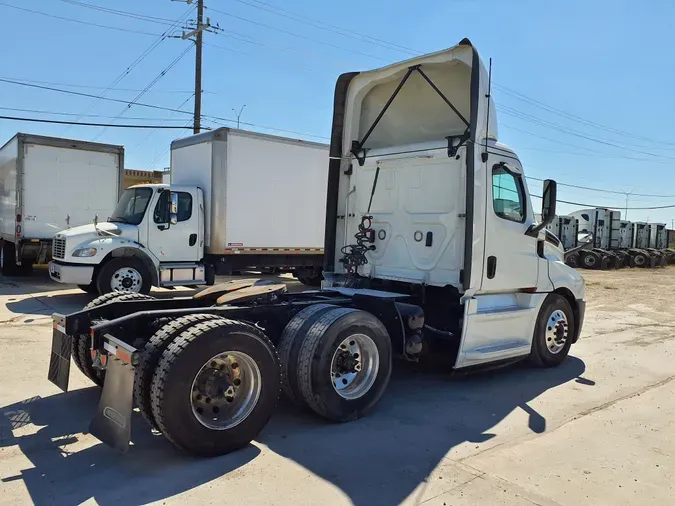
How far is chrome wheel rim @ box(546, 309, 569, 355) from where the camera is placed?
24.0 feet

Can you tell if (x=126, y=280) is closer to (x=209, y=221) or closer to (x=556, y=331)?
(x=209, y=221)

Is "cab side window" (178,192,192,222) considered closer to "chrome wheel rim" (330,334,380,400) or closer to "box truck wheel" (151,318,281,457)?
"chrome wheel rim" (330,334,380,400)

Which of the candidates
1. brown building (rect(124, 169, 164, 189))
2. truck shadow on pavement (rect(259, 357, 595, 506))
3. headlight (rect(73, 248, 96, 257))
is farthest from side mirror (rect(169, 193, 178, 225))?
brown building (rect(124, 169, 164, 189))

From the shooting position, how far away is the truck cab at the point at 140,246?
1110 cm

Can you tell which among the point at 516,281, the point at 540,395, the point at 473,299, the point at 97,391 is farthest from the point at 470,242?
the point at 97,391

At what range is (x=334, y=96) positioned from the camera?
7.45 m

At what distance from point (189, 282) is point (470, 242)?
7.81 m

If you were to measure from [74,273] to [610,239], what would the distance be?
1263 inches

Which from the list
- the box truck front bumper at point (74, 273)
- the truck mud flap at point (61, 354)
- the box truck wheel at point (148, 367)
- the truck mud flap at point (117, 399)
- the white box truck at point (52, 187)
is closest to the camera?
the truck mud flap at point (117, 399)

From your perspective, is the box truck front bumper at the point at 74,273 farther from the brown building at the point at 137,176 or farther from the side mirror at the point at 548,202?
the brown building at the point at 137,176

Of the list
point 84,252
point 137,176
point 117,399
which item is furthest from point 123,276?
point 137,176

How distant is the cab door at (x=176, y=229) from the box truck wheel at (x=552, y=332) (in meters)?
7.73

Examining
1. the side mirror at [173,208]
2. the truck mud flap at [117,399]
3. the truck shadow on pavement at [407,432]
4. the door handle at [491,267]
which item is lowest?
the truck shadow on pavement at [407,432]

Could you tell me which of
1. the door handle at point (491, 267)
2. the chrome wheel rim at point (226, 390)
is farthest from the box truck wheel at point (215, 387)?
the door handle at point (491, 267)
